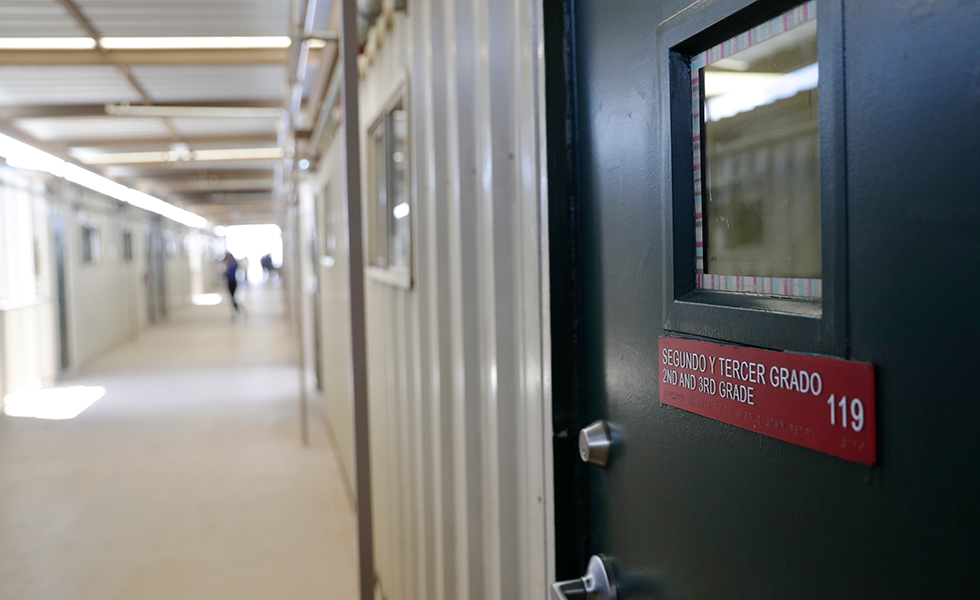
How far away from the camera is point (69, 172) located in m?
10.3

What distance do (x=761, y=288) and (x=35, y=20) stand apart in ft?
20.1

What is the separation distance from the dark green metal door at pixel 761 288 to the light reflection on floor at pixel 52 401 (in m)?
7.82

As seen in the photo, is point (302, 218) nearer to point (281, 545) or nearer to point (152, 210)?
point (281, 545)

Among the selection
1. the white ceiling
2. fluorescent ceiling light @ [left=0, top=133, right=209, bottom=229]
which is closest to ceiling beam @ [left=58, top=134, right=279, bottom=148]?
the white ceiling

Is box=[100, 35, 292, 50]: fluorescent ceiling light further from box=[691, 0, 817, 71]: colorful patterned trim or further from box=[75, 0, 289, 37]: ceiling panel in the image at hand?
box=[691, 0, 817, 71]: colorful patterned trim

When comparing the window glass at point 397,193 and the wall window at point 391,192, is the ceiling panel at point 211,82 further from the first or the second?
the window glass at point 397,193

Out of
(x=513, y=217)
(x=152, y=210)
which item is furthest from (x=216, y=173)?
(x=513, y=217)

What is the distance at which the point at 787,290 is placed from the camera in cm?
85

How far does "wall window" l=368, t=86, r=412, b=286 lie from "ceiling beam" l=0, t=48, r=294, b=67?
302 centimetres

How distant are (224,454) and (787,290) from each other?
19.7ft

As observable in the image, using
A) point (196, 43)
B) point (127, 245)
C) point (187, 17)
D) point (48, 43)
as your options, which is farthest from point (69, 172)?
point (187, 17)

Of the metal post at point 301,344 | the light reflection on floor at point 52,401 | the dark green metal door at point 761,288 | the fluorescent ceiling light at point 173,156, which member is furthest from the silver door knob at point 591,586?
the fluorescent ceiling light at point 173,156

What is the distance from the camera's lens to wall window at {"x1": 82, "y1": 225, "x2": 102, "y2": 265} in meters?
12.0

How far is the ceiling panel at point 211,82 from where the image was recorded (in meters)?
6.95
